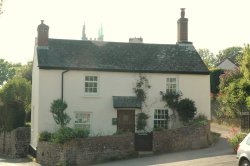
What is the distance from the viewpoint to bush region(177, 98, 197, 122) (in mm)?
32125

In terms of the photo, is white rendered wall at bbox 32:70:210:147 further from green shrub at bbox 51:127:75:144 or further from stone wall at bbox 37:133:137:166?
stone wall at bbox 37:133:137:166

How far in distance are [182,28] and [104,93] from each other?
342 inches

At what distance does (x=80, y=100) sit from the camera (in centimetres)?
3198

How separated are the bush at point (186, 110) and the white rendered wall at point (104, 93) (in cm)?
110

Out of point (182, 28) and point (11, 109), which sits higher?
point (182, 28)

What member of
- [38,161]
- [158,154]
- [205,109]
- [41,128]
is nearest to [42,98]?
[41,128]

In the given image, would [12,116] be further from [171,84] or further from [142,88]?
[171,84]

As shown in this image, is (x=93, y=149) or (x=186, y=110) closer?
(x=93, y=149)

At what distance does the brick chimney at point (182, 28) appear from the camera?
36.0 m

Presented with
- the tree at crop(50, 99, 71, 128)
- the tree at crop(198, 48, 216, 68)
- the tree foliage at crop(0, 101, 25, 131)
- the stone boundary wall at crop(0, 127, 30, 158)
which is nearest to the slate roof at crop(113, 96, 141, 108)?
the tree at crop(50, 99, 71, 128)

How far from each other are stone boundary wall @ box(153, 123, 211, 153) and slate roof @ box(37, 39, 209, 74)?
6834 mm

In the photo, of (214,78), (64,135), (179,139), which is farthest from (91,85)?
(214,78)

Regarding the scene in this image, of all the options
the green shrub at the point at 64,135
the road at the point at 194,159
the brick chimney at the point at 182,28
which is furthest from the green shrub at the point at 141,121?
the brick chimney at the point at 182,28

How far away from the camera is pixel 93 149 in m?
25.9
